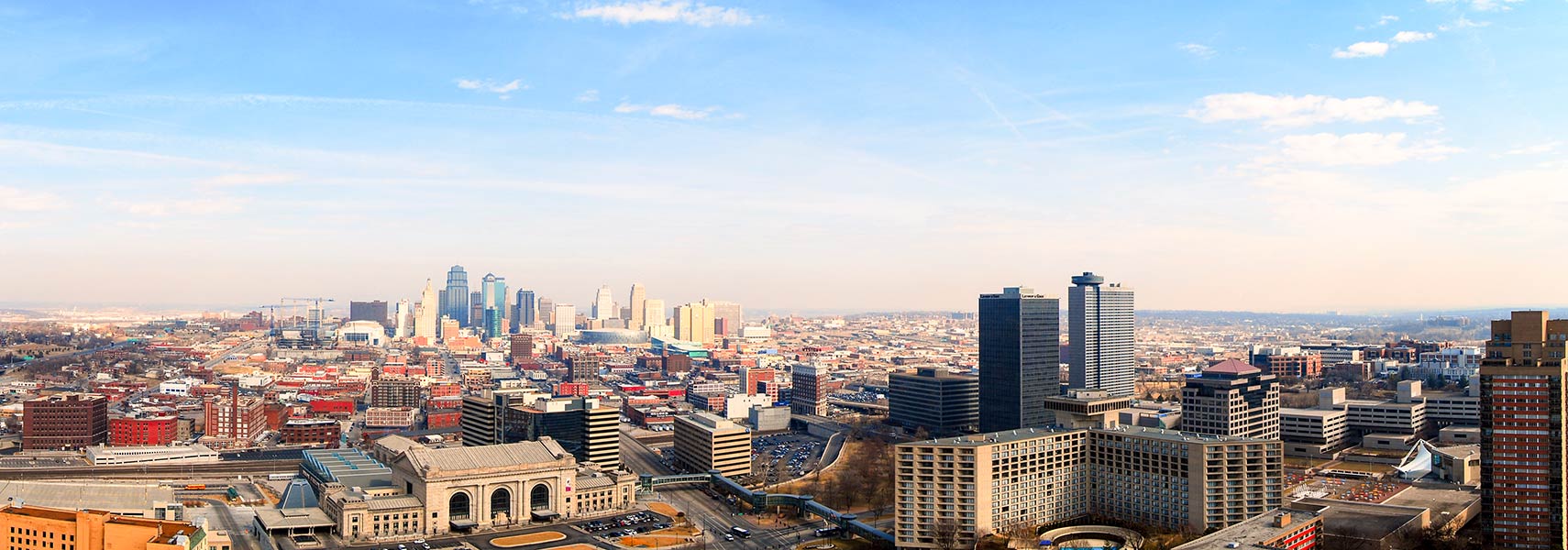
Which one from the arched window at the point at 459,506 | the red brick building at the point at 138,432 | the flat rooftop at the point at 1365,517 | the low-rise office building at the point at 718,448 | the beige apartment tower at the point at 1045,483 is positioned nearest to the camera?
the beige apartment tower at the point at 1045,483

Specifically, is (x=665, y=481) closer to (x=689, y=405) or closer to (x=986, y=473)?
(x=986, y=473)

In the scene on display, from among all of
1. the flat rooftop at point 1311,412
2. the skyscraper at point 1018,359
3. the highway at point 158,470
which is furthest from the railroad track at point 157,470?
the flat rooftop at point 1311,412

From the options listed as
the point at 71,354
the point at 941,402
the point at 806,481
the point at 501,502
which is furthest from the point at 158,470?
the point at 71,354

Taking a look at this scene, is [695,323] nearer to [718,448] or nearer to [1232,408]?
[718,448]

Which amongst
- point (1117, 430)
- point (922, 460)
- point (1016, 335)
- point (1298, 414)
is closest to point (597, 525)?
point (922, 460)

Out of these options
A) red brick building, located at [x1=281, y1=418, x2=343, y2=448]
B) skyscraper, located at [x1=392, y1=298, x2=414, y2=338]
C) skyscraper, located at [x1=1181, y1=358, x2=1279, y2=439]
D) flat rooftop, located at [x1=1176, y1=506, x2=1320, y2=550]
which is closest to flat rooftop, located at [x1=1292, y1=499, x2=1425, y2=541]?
flat rooftop, located at [x1=1176, y1=506, x2=1320, y2=550]

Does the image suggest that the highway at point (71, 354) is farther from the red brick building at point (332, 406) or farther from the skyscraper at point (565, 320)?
the skyscraper at point (565, 320)

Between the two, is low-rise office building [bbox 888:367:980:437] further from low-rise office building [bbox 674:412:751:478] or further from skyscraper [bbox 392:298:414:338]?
skyscraper [bbox 392:298:414:338]
